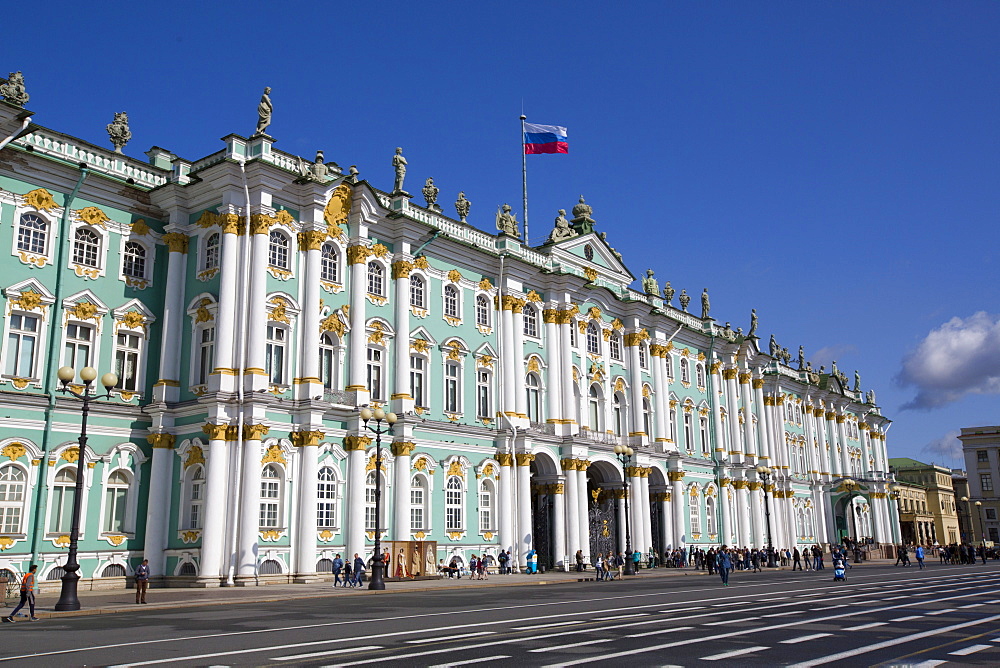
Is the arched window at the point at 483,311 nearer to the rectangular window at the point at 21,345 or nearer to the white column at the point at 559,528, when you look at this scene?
the white column at the point at 559,528

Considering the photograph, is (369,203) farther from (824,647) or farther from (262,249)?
(824,647)

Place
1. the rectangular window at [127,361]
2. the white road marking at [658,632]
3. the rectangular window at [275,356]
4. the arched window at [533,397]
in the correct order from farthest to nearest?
the arched window at [533,397] → the rectangular window at [275,356] → the rectangular window at [127,361] → the white road marking at [658,632]

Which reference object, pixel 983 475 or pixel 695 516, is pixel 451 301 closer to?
pixel 695 516

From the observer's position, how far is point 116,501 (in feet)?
108

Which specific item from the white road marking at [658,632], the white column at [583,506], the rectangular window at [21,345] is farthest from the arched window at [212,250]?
the white road marking at [658,632]

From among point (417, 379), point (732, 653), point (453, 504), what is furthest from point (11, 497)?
point (732, 653)

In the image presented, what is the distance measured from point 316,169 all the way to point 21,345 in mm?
13135

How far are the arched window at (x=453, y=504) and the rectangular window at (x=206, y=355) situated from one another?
1257cm

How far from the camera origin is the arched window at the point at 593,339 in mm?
53312

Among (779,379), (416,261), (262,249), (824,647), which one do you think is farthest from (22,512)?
(779,379)

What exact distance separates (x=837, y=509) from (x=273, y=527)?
6220 cm

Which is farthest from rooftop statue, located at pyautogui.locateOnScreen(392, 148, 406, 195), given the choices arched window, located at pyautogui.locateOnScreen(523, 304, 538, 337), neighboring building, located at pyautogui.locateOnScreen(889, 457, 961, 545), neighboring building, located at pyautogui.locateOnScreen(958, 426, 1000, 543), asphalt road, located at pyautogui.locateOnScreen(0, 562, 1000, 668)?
neighboring building, located at pyautogui.locateOnScreen(958, 426, 1000, 543)

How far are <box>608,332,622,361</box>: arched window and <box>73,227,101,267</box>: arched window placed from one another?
100 feet

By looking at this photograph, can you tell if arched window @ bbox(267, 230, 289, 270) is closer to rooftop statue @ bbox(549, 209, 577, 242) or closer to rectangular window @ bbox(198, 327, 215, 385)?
rectangular window @ bbox(198, 327, 215, 385)
